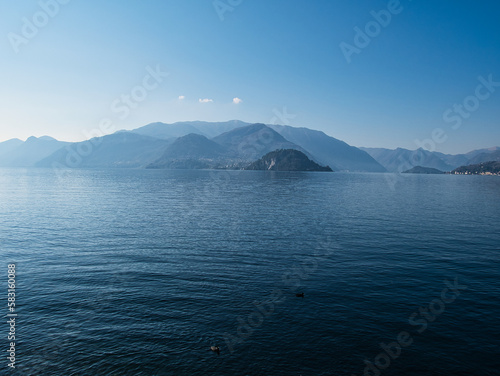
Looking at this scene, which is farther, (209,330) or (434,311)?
(434,311)

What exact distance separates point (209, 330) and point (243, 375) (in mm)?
5101

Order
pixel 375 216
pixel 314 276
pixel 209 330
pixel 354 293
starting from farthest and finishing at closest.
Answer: pixel 375 216
pixel 314 276
pixel 354 293
pixel 209 330

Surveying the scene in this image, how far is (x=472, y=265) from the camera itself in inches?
1457

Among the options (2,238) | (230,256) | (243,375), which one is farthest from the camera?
(2,238)

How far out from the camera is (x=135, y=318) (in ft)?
79.3

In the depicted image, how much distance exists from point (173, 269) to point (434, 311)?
26.6 metres

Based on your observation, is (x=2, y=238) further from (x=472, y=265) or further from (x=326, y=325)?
(x=472, y=265)

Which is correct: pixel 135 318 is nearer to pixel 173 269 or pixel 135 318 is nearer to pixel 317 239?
pixel 173 269

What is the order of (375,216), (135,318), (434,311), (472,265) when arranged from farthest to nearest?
1. (375,216)
2. (472,265)
3. (434,311)
4. (135,318)

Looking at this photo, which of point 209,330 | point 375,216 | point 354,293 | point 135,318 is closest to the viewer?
point 209,330

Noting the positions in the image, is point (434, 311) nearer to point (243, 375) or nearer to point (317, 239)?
point (243, 375)

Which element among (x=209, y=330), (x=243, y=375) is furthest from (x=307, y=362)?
(x=209, y=330)

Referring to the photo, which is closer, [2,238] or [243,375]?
[243,375]

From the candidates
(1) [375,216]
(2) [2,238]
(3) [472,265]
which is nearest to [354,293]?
(3) [472,265]
